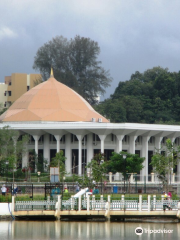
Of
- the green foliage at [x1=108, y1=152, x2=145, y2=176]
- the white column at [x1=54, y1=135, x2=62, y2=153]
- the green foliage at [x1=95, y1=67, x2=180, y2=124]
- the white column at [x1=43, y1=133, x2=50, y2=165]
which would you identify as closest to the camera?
the green foliage at [x1=108, y1=152, x2=145, y2=176]

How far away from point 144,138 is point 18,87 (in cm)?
4059

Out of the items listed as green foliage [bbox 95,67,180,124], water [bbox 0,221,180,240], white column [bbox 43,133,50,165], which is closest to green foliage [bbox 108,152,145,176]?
white column [bbox 43,133,50,165]

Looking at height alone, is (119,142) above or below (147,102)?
below

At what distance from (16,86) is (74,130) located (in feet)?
137

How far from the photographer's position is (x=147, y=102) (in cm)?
9538

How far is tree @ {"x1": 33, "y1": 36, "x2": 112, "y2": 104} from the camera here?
99.9m

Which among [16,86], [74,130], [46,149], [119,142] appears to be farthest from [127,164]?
[16,86]

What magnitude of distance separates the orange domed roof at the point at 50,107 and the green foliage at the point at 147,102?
51.0ft

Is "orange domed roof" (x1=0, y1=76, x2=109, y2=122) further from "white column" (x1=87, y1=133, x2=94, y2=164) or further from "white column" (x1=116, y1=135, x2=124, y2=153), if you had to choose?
"white column" (x1=116, y1=135, x2=124, y2=153)

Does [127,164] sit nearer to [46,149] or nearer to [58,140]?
[58,140]

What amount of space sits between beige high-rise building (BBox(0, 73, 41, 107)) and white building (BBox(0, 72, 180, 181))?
32389 mm

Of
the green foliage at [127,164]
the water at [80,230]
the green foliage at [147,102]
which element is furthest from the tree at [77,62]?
the water at [80,230]

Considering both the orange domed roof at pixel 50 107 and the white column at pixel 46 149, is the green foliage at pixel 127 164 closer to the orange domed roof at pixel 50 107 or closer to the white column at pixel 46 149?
the white column at pixel 46 149

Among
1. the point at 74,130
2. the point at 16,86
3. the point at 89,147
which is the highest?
the point at 16,86
